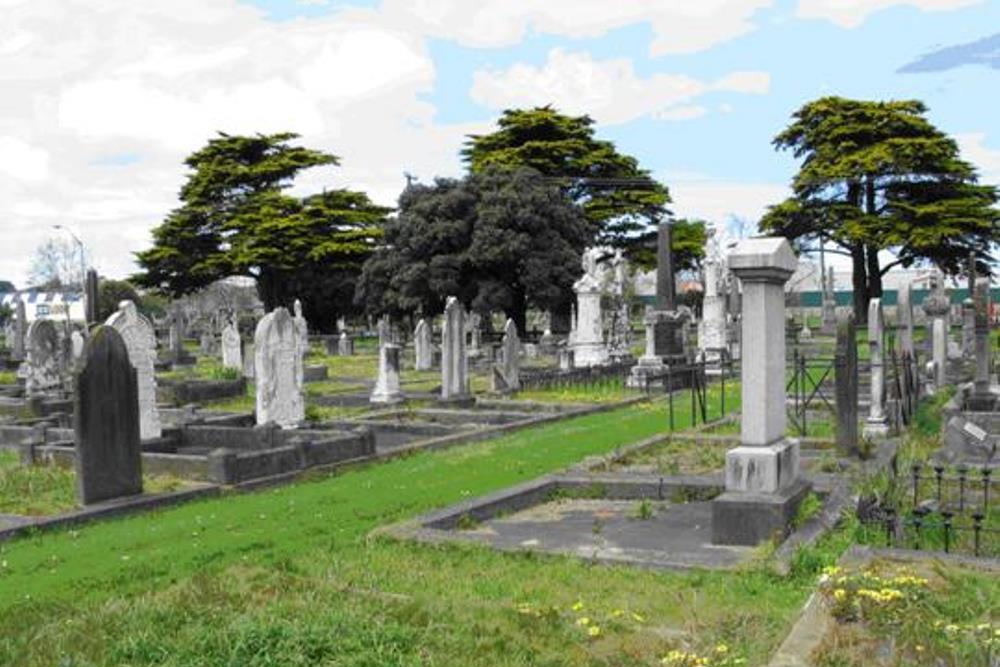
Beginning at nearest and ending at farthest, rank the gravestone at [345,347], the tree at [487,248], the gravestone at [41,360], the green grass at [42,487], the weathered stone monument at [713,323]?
the green grass at [42,487], the gravestone at [41,360], the weathered stone monument at [713,323], the tree at [487,248], the gravestone at [345,347]

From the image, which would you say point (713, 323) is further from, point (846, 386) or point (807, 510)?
point (807, 510)

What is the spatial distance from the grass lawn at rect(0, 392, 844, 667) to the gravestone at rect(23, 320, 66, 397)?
16413 millimetres

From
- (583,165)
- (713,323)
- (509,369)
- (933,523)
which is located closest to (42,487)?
(933,523)

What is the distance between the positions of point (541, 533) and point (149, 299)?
8890 cm

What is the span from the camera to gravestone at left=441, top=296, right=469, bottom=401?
21688 mm

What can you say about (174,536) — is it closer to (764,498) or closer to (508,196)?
(764,498)

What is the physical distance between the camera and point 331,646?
5328 millimetres

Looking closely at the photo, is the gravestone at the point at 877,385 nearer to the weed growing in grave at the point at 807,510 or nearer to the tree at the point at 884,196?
the weed growing in grave at the point at 807,510

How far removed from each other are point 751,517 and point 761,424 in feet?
2.87

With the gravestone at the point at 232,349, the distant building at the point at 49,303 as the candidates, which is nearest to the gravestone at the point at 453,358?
the gravestone at the point at 232,349

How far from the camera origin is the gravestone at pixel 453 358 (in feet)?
71.2

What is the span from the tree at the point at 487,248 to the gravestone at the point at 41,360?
17.7m

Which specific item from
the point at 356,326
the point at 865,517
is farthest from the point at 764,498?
the point at 356,326

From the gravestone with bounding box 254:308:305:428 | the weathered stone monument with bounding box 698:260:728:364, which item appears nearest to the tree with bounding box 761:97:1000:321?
the weathered stone monument with bounding box 698:260:728:364
